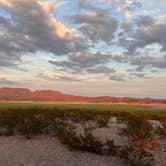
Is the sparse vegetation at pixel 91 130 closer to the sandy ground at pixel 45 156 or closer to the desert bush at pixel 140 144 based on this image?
the desert bush at pixel 140 144

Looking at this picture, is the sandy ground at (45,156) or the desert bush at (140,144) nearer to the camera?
the desert bush at (140,144)

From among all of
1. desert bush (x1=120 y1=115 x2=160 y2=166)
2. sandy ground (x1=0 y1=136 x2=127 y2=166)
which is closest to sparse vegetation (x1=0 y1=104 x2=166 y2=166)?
desert bush (x1=120 y1=115 x2=160 y2=166)

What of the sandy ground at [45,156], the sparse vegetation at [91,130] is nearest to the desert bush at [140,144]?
the sparse vegetation at [91,130]

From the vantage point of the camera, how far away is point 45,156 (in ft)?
34.9

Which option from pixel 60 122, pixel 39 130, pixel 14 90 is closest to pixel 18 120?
pixel 39 130

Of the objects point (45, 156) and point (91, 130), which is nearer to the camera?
point (45, 156)

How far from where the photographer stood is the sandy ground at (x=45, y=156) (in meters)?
9.91

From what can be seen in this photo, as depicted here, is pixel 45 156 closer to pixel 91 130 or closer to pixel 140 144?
pixel 91 130

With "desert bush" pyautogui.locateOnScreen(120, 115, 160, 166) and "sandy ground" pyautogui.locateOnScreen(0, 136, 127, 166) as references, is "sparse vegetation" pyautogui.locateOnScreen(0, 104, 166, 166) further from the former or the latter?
"sandy ground" pyautogui.locateOnScreen(0, 136, 127, 166)

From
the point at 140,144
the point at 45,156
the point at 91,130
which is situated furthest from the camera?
the point at 91,130

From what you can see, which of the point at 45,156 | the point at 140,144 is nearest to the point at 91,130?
the point at 45,156

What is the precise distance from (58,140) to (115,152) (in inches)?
114

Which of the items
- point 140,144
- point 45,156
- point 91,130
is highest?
point 91,130

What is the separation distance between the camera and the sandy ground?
991cm
